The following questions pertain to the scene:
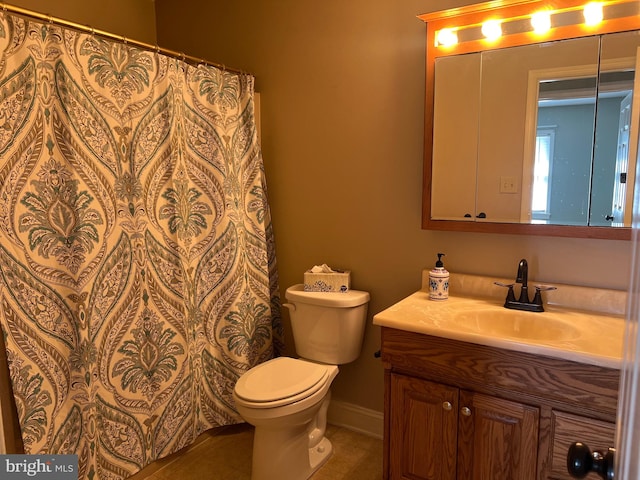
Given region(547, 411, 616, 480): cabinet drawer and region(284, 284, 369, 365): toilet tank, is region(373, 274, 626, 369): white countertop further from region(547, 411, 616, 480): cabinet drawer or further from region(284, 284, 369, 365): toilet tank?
region(284, 284, 369, 365): toilet tank

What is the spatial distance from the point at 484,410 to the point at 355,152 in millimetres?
1334

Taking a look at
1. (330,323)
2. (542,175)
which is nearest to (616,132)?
(542,175)

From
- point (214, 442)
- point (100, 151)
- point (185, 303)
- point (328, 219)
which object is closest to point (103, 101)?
point (100, 151)

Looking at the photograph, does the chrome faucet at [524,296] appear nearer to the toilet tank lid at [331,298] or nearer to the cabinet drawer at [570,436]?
the cabinet drawer at [570,436]

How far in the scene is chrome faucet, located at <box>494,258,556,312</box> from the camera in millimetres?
1769

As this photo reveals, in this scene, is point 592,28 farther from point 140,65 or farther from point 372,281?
point 140,65

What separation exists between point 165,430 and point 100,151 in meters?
1.29

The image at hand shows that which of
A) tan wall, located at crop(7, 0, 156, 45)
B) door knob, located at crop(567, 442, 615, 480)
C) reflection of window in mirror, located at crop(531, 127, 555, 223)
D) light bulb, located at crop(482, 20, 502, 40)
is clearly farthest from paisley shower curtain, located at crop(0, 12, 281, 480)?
door knob, located at crop(567, 442, 615, 480)

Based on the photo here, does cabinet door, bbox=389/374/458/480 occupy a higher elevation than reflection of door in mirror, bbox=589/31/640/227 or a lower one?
lower

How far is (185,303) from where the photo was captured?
211 cm

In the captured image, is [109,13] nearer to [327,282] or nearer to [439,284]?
[327,282]

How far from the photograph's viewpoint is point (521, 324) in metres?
1.72

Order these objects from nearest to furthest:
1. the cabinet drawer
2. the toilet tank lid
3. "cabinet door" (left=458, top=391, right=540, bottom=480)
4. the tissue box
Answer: the cabinet drawer
"cabinet door" (left=458, top=391, right=540, bottom=480)
the toilet tank lid
the tissue box

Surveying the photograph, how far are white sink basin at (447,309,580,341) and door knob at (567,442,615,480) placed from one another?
896 millimetres
